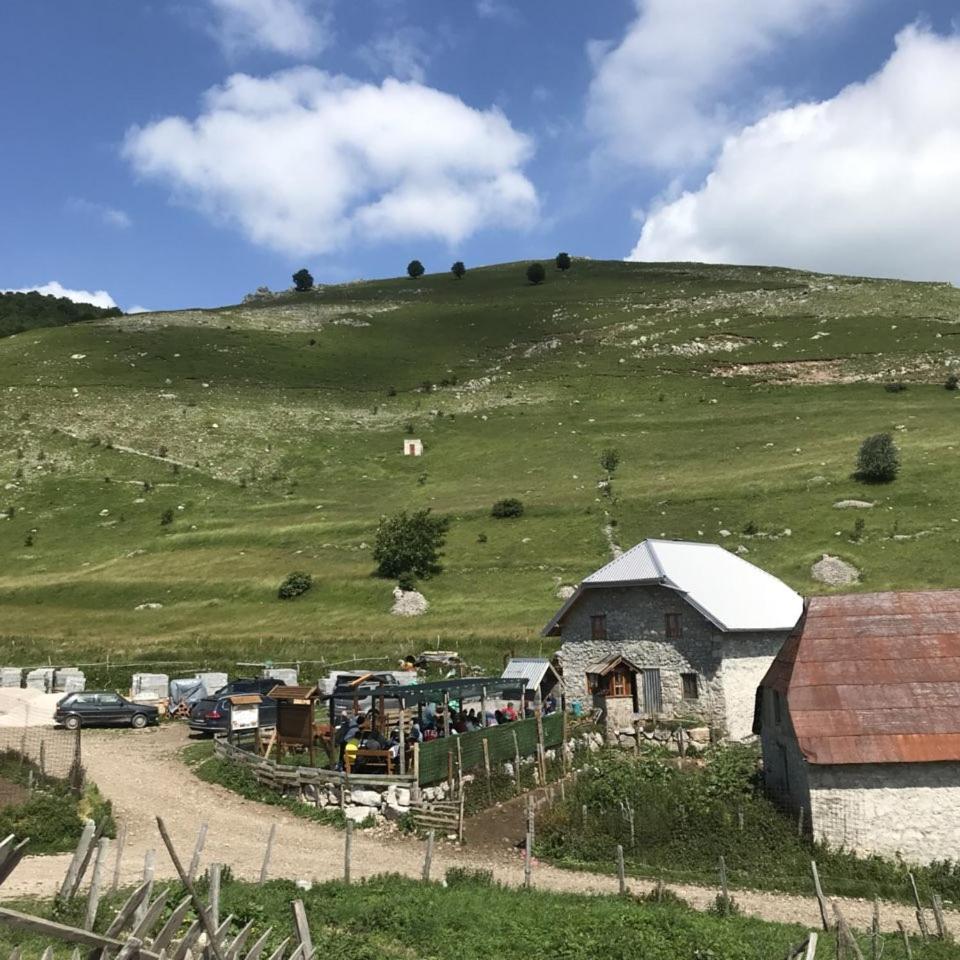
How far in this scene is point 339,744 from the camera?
2952 centimetres

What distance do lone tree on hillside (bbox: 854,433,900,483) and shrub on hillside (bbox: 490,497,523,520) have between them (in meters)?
28.2

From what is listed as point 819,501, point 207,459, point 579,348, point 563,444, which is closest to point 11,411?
point 207,459

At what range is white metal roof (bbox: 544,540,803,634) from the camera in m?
37.8

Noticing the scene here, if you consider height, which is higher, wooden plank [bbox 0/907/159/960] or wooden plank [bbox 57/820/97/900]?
wooden plank [bbox 0/907/159/960]

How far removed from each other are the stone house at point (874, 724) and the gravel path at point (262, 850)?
9.54 feet

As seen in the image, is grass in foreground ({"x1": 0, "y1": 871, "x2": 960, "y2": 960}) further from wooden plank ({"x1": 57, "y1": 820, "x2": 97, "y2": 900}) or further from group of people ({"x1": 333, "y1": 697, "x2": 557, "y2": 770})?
group of people ({"x1": 333, "y1": 697, "x2": 557, "y2": 770})

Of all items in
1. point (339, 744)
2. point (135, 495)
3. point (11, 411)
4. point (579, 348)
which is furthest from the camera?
point (579, 348)

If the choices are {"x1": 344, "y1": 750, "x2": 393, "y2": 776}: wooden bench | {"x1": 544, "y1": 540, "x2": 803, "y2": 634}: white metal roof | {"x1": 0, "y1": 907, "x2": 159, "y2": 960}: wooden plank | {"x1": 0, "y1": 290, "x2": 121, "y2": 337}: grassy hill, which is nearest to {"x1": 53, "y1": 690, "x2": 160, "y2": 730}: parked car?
{"x1": 344, "y1": 750, "x2": 393, "y2": 776}: wooden bench

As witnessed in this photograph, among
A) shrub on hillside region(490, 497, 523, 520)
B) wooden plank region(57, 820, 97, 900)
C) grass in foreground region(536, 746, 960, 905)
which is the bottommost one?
grass in foreground region(536, 746, 960, 905)

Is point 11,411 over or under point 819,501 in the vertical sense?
over

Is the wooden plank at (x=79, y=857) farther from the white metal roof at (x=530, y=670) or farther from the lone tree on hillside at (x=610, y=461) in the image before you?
the lone tree on hillside at (x=610, y=461)

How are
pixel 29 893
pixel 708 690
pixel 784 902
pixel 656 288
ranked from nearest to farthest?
1. pixel 29 893
2. pixel 784 902
3. pixel 708 690
4. pixel 656 288

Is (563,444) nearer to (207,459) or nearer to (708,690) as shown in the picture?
(207,459)

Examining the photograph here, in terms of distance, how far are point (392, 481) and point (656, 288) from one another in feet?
359
